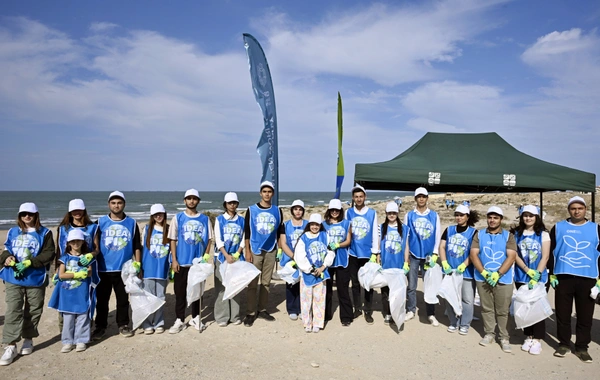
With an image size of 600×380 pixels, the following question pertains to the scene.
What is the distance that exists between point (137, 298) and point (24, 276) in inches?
45.6

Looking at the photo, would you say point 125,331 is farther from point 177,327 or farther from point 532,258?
point 532,258

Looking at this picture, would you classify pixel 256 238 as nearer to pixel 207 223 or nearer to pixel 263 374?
pixel 207 223

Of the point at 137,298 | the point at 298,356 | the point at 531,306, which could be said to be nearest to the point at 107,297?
the point at 137,298

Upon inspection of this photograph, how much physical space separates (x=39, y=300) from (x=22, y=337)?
445mm

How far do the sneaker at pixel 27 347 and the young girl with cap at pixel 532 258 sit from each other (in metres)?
5.45

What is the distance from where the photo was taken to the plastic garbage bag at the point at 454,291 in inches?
193

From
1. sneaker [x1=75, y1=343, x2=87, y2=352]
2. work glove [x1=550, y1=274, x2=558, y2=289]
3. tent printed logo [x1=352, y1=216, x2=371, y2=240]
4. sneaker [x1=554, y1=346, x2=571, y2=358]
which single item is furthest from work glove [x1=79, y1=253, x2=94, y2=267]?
sneaker [x1=554, y1=346, x2=571, y2=358]

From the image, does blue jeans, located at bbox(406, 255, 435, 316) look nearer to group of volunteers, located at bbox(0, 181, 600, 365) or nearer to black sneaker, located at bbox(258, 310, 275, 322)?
group of volunteers, located at bbox(0, 181, 600, 365)

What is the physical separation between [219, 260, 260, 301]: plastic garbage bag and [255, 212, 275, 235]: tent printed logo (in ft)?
1.59

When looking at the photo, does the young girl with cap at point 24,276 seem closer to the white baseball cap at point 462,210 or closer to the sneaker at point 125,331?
the sneaker at point 125,331

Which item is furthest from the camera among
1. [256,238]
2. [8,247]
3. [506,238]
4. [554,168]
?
[554,168]

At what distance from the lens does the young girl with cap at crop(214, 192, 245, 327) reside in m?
5.21

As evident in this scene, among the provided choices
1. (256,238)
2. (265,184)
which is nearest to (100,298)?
(256,238)

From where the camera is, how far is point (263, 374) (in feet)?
12.7
